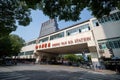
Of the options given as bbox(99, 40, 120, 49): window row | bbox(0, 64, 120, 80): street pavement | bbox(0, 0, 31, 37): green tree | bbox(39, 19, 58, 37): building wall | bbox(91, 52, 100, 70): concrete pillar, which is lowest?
bbox(0, 64, 120, 80): street pavement

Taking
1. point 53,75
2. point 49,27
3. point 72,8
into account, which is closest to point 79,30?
point 53,75

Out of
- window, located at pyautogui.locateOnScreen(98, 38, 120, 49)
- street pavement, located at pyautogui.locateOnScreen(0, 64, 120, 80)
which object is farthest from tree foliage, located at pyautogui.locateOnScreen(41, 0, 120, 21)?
window, located at pyautogui.locateOnScreen(98, 38, 120, 49)

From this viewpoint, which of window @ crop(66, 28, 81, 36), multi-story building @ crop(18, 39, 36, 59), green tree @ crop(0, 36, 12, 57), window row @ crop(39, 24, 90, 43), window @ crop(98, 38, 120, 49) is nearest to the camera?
window @ crop(98, 38, 120, 49)

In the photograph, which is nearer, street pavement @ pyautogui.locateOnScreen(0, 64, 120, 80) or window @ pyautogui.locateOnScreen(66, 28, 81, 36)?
street pavement @ pyautogui.locateOnScreen(0, 64, 120, 80)

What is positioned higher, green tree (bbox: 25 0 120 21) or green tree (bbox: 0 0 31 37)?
green tree (bbox: 0 0 31 37)

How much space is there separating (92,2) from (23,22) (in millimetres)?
11099

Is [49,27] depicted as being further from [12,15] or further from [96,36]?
[12,15]

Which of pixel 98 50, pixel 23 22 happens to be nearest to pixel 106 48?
pixel 98 50

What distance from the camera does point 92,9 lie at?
40.7 feet

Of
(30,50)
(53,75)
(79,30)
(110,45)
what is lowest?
(53,75)

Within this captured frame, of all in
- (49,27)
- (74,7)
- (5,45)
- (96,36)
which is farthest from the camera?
(49,27)

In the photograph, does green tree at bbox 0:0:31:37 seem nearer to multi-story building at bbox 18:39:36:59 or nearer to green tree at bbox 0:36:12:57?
green tree at bbox 0:36:12:57

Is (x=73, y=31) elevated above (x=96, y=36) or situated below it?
above

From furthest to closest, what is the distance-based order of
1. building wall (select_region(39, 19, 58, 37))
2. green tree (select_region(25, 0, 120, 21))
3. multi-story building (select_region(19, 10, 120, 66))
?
1. building wall (select_region(39, 19, 58, 37))
2. multi-story building (select_region(19, 10, 120, 66))
3. green tree (select_region(25, 0, 120, 21))
